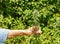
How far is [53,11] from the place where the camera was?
4.41 m

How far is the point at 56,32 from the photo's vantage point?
12.7 feet

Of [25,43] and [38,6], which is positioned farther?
[38,6]

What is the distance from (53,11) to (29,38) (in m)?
0.94

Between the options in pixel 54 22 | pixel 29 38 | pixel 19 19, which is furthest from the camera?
pixel 19 19

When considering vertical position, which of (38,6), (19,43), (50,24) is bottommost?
(19,43)

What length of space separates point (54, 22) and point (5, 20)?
0.94m

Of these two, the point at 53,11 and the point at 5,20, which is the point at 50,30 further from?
the point at 5,20

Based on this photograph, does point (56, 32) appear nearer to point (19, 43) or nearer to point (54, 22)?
point (54, 22)

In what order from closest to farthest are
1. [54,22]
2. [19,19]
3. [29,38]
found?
[29,38] → [54,22] → [19,19]

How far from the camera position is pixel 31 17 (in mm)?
4203

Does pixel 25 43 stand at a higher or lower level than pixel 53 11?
lower

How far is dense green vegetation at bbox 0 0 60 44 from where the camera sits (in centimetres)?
385

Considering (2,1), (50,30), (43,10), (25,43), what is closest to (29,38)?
(25,43)

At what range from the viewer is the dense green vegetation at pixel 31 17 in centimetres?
385
